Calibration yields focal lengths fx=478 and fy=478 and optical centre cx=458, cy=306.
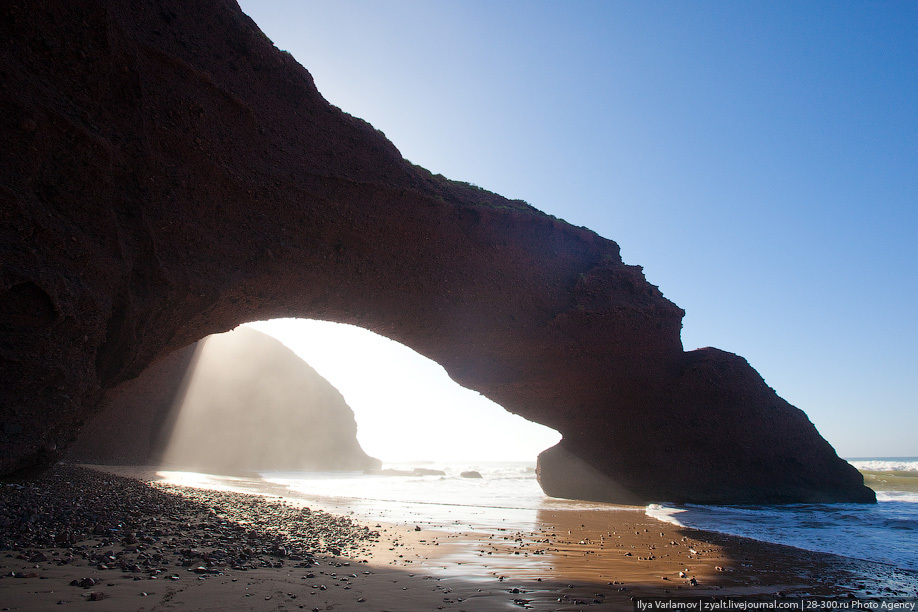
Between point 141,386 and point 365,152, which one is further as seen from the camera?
point 141,386

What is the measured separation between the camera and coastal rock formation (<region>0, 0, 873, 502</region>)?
19.2 ft

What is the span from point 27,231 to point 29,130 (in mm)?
1275

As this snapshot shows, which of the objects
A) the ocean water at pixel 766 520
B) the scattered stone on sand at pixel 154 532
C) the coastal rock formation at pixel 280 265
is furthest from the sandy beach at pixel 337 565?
the coastal rock formation at pixel 280 265

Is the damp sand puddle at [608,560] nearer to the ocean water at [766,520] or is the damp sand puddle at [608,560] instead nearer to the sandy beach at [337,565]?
the sandy beach at [337,565]

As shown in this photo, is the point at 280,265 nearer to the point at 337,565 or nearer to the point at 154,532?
the point at 154,532

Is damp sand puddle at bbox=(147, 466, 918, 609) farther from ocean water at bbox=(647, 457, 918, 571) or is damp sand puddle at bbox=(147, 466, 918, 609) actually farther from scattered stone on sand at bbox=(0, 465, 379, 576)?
scattered stone on sand at bbox=(0, 465, 379, 576)

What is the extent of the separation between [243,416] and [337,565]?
117ft

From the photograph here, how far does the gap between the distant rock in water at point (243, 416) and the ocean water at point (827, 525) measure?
18704 millimetres

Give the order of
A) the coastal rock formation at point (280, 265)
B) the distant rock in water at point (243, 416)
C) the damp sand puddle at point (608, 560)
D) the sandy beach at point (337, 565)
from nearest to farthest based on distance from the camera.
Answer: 1. the sandy beach at point (337, 565)
2. the damp sand puddle at point (608, 560)
3. the coastal rock formation at point (280, 265)
4. the distant rock in water at point (243, 416)

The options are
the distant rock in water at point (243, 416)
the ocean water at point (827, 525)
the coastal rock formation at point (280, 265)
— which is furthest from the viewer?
the distant rock in water at point (243, 416)

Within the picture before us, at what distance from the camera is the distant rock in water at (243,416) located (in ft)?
72.6

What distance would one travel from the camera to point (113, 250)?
6621 mm

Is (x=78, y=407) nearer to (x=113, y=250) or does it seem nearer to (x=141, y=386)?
(x=113, y=250)

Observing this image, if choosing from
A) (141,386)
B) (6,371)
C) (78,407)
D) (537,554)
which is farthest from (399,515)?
(141,386)
